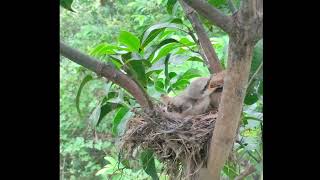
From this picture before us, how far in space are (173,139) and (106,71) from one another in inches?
11.6

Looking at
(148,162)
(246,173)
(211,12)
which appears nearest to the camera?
(211,12)

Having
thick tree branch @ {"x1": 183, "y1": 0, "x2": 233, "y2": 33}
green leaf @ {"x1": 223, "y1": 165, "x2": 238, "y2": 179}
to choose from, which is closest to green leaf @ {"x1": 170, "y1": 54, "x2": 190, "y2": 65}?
green leaf @ {"x1": 223, "y1": 165, "x2": 238, "y2": 179}

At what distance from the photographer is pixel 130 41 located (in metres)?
1.62

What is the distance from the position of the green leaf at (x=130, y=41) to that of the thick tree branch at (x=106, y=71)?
14.7 inches

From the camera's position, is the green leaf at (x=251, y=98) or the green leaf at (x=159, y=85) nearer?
the green leaf at (x=251, y=98)

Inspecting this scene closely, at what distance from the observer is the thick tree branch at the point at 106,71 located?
1.15m

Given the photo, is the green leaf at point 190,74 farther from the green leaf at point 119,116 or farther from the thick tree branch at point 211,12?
the thick tree branch at point 211,12

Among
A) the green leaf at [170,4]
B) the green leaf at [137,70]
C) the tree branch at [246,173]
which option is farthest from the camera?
the green leaf at [170,4]

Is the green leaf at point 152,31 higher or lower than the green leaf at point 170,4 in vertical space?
lower

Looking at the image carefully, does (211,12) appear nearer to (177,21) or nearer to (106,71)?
(106,71)

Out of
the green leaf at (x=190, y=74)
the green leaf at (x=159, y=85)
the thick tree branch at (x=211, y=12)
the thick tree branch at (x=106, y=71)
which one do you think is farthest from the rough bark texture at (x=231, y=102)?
the green leaf at (x=190, y=74)

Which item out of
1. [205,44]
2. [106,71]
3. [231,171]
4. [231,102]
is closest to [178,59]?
[205,44]
